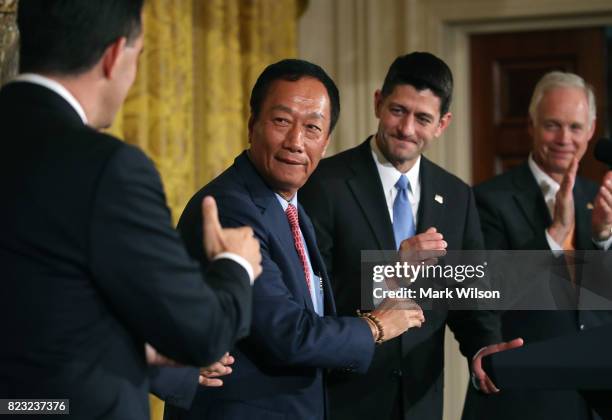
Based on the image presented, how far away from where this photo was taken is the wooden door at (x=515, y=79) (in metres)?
4.93

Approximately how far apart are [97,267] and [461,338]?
1.61 meters

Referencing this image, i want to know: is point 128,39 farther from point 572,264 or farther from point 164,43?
point 164,43

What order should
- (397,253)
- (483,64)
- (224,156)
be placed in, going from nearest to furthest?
(397,253) → (224,156) → (483,64)

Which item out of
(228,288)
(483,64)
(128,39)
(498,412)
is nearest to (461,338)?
(498,412)

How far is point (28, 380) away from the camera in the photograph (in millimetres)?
1344

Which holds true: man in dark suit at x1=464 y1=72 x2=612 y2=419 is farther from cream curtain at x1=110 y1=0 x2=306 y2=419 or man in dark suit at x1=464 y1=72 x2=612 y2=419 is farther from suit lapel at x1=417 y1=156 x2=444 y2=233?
cream curtain at x1=110 y1=0 x2=306 y2=419

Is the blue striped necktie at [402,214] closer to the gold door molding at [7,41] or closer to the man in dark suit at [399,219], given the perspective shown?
the man in dark suit at [399,219]

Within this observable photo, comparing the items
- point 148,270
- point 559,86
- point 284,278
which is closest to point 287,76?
point 284,278

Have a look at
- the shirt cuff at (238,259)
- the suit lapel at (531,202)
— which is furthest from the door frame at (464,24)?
the shirt cuff at (238,259)

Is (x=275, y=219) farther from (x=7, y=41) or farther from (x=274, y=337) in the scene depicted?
(x=7, y=41)

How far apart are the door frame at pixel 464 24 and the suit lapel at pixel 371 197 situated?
222 cm

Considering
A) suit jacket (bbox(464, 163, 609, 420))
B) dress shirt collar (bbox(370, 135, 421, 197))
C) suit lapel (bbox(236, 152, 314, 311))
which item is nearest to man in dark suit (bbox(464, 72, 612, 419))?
suit jacket (bbox(464, 163, 609, 420))

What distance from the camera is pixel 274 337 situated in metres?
1.90

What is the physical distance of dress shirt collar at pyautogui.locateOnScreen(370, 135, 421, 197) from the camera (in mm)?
2713
